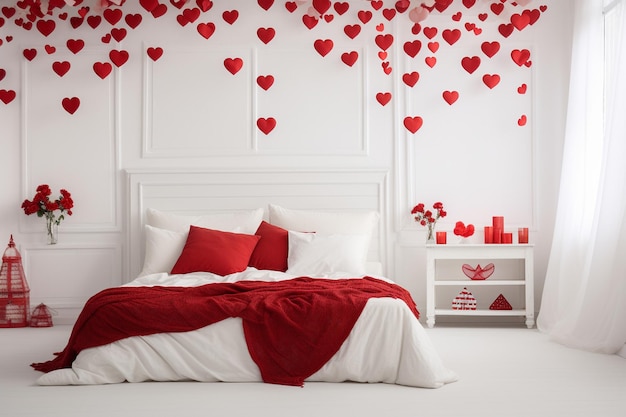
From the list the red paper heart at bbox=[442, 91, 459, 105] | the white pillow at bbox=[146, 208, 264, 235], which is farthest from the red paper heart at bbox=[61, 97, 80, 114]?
the red paper heart at bbox=[442, 91, 459, 105]

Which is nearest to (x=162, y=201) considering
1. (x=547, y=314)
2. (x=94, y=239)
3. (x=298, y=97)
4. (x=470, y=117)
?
(x=94, y=239)

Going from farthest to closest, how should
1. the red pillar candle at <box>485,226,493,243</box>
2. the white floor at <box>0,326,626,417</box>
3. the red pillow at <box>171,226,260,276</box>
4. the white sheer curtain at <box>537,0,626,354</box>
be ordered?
the red pillar candle at <box>485,226,493,243</box>, the red pillow at <box>171,226,260,276</box>, the white sheer curtain at <box>537,0,626,354</box>, the white floor at <box>0,326,626,417</box>

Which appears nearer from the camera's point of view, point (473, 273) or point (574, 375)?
point (574, 375)

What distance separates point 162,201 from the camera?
19.1 ft

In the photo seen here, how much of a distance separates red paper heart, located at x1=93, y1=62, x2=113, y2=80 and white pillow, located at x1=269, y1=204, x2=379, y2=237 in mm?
1659

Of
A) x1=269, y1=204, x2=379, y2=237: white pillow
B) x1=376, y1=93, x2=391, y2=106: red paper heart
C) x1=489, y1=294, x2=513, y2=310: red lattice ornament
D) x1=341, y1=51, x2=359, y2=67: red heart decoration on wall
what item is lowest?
x1=489, y1=294, x2=513, y2=310: red lattice ornament

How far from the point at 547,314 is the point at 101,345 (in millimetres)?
3128

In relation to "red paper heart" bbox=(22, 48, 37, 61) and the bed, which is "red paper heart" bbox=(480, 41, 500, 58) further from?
"red paper heart" bbox=(22, 48, 37, 61)

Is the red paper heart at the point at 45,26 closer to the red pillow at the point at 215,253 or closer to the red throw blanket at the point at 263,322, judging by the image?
the red pillow at the point at 215,253

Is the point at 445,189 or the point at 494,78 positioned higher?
the point at 494,78

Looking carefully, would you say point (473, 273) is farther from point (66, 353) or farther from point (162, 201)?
point (66, 353)

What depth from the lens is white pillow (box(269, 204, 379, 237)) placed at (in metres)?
5.46

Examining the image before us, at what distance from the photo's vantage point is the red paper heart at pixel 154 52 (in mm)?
5770

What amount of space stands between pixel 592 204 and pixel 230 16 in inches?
119
